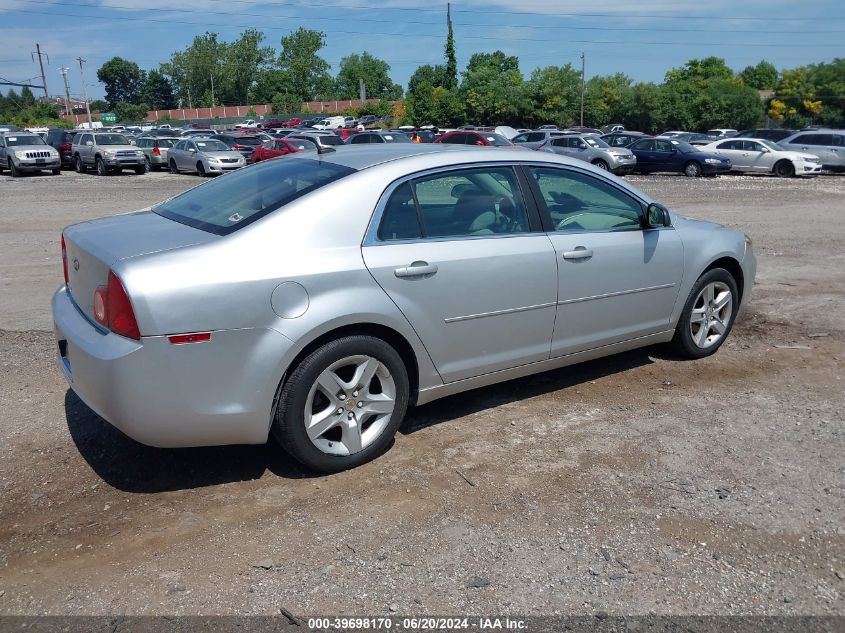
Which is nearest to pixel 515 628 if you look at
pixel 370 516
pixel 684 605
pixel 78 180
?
pixel 684 605

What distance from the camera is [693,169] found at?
2781 centimetres

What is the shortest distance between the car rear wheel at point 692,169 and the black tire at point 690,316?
928 inches

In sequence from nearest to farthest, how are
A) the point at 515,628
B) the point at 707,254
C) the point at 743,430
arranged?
the point at 515,628 < the point at 743,430 < the point at 707,254

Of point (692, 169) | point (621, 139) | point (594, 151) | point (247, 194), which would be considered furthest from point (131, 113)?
point (247, 194)

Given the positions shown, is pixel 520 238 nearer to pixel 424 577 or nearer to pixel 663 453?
pixel 663 453

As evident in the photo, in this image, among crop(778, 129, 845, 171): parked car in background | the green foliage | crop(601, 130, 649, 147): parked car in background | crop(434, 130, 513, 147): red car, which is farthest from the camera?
the green foliage

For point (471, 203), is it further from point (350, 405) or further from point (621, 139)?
point (621, 139)

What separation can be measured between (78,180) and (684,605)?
27992mm

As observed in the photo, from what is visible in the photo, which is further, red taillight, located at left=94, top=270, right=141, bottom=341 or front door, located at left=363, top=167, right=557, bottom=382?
front door, located at left=363, top=167, right=557, bottom=382

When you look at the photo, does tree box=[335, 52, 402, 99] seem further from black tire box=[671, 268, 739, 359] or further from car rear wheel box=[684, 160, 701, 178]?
black tire box=[671, 268, 739, 359]

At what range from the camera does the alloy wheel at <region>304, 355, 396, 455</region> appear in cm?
384

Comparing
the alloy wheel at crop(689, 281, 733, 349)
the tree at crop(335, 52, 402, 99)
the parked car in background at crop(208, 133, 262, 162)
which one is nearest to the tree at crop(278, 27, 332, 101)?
the tree at crop(335, 52, 402, 99)

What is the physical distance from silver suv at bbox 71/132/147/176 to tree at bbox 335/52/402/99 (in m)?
108

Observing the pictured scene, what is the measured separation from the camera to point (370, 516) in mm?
3611
